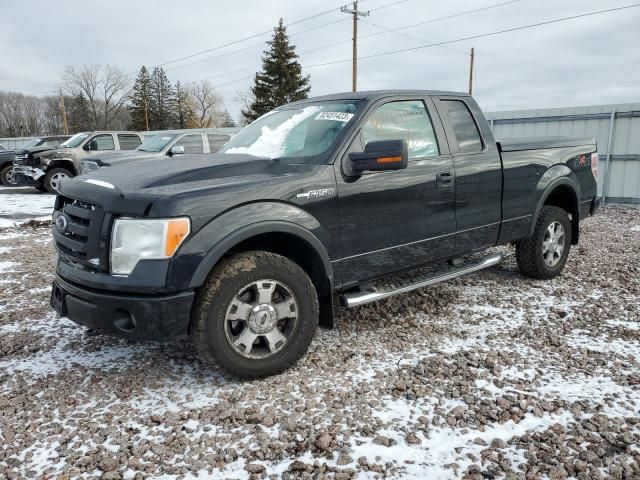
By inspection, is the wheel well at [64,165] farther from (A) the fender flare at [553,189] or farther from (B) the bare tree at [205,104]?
(B) the bare tree at [205,104]

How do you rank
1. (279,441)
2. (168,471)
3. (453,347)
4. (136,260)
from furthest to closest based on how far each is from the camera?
(453,347) < (136,260) < (279,441) < (168,471)

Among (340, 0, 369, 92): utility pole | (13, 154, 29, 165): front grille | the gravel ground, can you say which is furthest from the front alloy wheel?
(340, 0, 369, 92): utility pole

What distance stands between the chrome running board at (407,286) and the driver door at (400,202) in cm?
11

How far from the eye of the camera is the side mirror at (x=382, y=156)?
3.14m

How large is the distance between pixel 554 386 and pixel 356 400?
1.23m

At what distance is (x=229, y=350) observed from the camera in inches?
114

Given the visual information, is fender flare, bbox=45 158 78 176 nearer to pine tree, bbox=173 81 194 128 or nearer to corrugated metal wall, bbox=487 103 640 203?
corrugated metal wall, bbox=487 103 640 203

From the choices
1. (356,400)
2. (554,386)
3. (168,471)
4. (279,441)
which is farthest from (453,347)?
(168,471)

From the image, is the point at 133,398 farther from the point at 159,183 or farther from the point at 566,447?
the point at 566,447

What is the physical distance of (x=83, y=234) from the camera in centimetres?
290

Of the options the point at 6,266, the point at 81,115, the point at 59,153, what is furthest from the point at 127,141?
the point at 81,115

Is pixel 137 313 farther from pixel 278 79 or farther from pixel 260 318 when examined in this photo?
pixel 278 79

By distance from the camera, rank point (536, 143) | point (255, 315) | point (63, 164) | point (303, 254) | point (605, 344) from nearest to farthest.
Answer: point (255, 315), point (303, 254), point (605, 344), point (536, 143), point (63, 164)

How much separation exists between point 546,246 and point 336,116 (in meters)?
2.91
